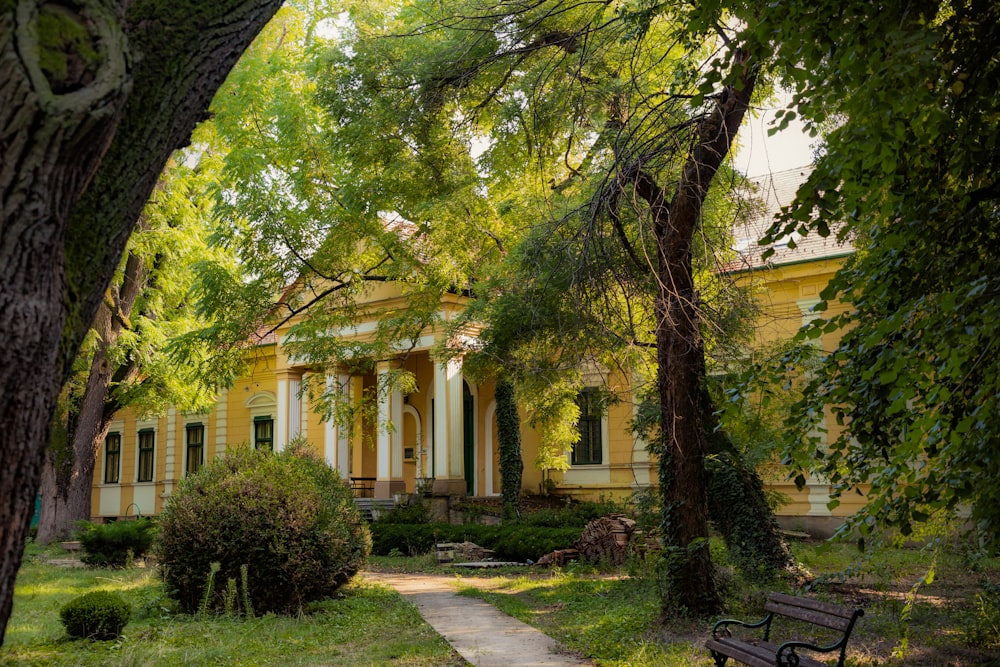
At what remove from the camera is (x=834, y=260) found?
1866 cm

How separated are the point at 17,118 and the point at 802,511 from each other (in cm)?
1984

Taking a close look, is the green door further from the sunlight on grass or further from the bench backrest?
the bench backrest

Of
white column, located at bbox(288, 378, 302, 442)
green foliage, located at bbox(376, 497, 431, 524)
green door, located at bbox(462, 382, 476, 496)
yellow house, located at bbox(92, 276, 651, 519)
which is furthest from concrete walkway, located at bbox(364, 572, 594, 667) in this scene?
white column, located at bbox(288, 378, 302, 442)

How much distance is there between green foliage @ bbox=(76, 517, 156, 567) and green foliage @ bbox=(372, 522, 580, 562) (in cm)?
500

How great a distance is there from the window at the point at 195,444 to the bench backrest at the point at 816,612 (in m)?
29.7

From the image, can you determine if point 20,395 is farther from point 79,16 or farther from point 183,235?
point 183,235

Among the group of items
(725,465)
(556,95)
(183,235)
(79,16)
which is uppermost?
(183,235)

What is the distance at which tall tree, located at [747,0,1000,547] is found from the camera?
3932 mm

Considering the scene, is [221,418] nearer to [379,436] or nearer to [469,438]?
[469,438]

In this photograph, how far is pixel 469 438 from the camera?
27.3 m

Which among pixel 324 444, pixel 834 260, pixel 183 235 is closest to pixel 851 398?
pixel 834 260

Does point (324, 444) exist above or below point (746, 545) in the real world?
above

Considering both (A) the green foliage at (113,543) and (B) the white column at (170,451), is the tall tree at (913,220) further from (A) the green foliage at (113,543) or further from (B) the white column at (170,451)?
(B) the white column at (170,451)

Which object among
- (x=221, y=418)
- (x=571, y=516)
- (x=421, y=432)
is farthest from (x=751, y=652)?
(x=221, y=418)
